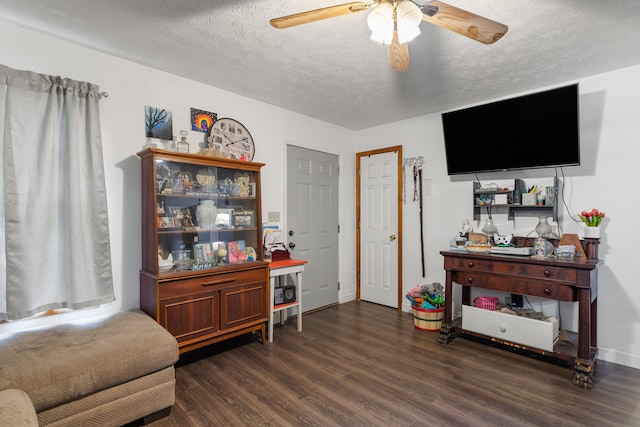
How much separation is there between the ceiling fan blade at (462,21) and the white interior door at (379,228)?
259 cm

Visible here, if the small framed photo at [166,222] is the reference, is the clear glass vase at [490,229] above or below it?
below

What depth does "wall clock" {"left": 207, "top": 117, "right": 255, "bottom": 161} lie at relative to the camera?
10.1ft

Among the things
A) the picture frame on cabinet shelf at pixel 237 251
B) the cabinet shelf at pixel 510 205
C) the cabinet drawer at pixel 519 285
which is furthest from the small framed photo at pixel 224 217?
the cabinet shelf at pixel 510 205

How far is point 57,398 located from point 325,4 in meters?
2.54

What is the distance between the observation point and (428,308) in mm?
3365

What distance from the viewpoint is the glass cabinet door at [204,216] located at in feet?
8.55

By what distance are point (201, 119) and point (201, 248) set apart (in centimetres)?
124

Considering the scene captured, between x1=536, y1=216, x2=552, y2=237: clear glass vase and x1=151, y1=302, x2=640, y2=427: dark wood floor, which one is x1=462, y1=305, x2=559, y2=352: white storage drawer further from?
x1=536, y1=216, x2=552, y2=237: clear glass vase

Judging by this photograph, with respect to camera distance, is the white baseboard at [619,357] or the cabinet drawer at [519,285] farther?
the white baseboard at [619,357]

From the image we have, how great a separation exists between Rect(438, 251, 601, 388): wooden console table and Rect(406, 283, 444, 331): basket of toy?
0.68ft

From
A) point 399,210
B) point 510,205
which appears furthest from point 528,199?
point 399,210

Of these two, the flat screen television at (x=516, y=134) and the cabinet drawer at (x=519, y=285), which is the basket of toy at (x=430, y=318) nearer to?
the cabinet drawer at (x=519, y=285)

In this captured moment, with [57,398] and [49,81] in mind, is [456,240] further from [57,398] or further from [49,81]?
[49,81]

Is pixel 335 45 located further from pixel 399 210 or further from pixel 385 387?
pixel 385 387
